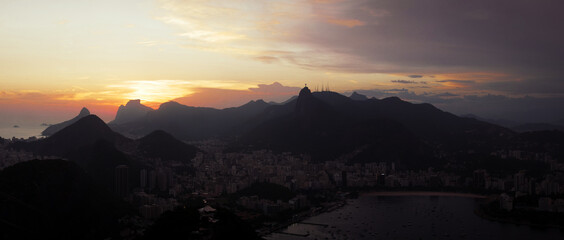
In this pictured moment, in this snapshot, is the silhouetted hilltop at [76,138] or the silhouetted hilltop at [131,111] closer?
the silhouetted hilltop at [76,138]

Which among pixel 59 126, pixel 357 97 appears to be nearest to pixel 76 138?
pixel 59 126

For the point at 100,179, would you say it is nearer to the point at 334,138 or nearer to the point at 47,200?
the point at 47,200

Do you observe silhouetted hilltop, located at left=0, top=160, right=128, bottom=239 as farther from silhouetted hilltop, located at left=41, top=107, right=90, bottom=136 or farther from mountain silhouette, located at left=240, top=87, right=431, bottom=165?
silhouetted hilltop, located at left=41, top=107, right=90, bottom=136

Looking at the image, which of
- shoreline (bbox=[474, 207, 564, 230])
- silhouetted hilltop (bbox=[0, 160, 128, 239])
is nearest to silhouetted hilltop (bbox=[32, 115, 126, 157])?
silhouetted hilltop (bbox=[0, 160, 128, 239])

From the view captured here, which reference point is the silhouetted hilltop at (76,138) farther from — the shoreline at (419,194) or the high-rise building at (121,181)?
the shoreline at (419,194)

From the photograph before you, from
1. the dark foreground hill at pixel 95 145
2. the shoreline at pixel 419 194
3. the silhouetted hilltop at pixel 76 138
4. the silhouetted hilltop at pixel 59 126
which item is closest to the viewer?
the shoreline at pixel 419 194

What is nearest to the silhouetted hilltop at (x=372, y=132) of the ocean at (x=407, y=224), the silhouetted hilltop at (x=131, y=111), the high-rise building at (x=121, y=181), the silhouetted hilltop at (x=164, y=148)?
the silhouetted hilltop at (x=164, y=148)
